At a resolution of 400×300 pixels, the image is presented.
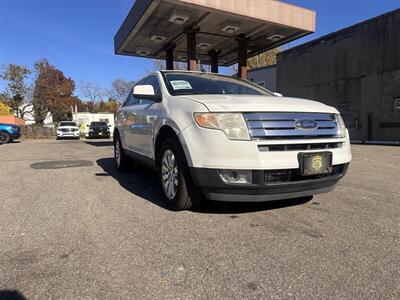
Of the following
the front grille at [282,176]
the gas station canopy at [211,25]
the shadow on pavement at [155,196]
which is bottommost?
the shadow on pavement at [155,196]

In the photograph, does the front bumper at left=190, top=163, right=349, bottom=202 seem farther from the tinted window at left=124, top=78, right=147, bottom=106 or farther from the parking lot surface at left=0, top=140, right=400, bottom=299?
the tinted window at left=124, top=78, right=147, bottom=106

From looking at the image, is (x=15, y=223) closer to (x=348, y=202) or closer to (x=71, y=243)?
(x=71, y=243)

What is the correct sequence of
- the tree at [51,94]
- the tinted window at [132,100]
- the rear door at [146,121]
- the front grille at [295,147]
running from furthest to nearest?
the tree at [51,94] → the tinted window at [132,100] → the rear door at [146,121] → the front grille at [295,147]

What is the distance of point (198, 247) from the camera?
326cm

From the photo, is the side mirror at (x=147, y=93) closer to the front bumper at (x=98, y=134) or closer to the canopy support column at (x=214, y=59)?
the canopy support column at (x=214, y=59)

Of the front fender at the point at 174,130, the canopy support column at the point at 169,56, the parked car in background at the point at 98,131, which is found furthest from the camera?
the parked car in background at the point at 98,131

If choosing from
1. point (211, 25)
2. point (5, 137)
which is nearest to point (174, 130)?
point (211, 25)

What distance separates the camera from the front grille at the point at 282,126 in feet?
12.0

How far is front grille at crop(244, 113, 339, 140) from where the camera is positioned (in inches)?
144

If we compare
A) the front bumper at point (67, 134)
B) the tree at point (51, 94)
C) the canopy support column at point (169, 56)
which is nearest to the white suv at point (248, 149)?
the canopy support column at point (169, 56)

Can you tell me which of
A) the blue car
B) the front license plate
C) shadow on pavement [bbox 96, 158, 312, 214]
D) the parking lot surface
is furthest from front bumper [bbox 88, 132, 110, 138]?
the front license plate

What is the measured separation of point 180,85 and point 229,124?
155cm

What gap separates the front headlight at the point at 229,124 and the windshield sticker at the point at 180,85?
1.26m

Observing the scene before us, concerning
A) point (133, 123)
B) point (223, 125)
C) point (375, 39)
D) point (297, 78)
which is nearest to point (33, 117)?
point (297, 78)
